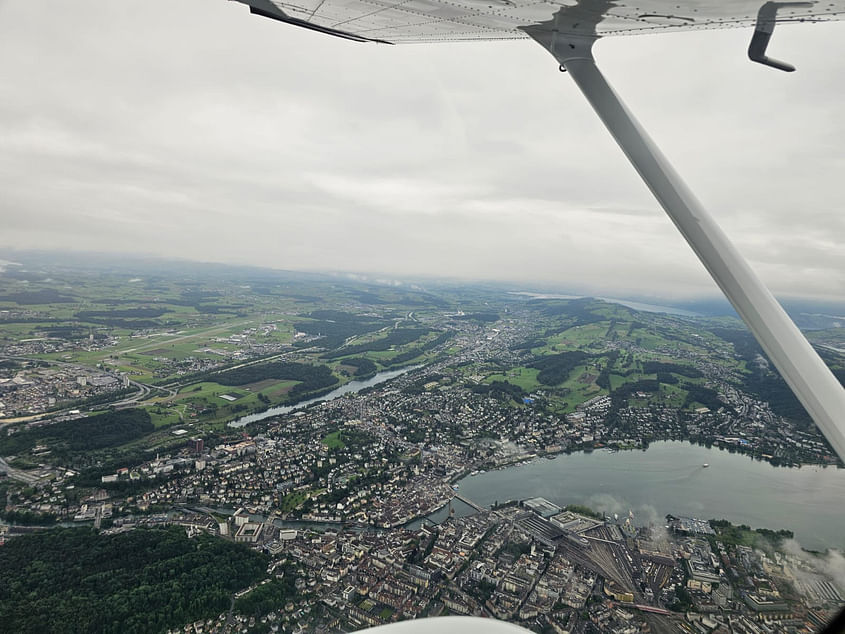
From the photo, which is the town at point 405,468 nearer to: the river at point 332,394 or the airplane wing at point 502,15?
the river at point 332,394

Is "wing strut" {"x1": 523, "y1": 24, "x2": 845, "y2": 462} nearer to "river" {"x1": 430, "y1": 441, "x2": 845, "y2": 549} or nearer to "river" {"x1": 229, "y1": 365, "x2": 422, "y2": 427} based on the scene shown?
"river" {"x1": 430, "y1": 441, "x2": 845, "y2": 549}

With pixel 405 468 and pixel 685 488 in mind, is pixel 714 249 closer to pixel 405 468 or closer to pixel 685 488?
pixel 405 468

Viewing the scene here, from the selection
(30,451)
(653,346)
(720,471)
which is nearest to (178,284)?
(30,451)

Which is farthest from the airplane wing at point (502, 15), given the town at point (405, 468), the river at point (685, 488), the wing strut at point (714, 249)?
the river at point (685, 488)

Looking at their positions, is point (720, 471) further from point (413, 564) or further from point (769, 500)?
point (413, 564)

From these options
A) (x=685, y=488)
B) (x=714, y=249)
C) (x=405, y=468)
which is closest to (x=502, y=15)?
(x=714, y=249)

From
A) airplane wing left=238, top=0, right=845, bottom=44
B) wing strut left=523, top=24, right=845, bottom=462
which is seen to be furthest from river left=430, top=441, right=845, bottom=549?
airplane wing left=238, top=0, right=845, bottom=44
